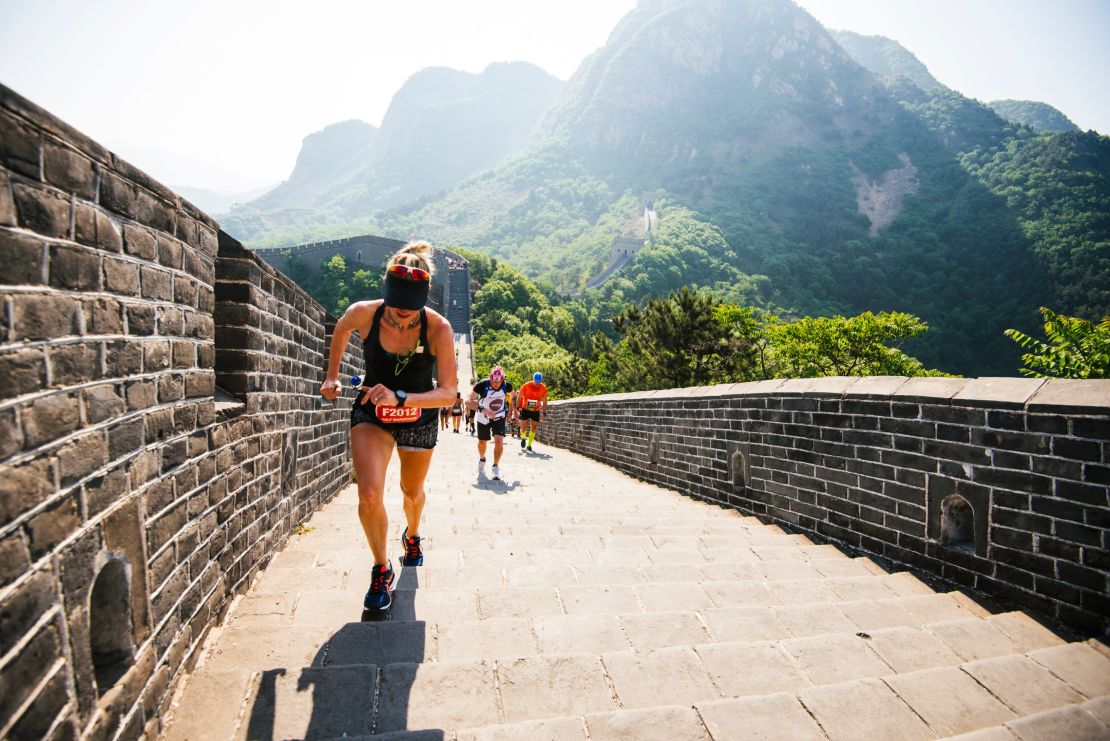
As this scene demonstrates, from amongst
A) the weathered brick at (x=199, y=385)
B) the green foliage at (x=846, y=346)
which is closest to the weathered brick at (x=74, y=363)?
the weathered brick at (x=199, y=385)

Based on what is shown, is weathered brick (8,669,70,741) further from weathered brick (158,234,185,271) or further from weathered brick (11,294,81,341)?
weathered brick (158,234,185,271)

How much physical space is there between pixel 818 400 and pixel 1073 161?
114m

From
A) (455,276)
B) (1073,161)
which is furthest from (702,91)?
(455,276)

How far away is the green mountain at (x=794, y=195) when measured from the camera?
252 ft

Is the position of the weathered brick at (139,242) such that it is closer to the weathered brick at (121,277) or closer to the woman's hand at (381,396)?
the weathered brick at (121,277)

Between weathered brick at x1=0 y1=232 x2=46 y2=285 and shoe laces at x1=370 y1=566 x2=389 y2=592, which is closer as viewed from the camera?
weathered brick at x1=0 y1=232 x2=46 y2=285

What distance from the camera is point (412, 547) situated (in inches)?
125

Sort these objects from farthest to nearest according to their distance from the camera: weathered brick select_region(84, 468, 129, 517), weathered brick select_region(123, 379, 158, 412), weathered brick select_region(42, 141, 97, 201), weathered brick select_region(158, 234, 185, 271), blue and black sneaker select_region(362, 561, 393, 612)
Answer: blue and black sneaker select_region(362, 561, 393, 612)
weathered brick select_region(158, 234, 185, 271)
weathered brick select_region(123, 379, 158, 412)
weathered brick select_region(84, 468, 129, 517)
weathered brick select_region(42, 141, 97, 201)

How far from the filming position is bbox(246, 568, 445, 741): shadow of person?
1707 mm

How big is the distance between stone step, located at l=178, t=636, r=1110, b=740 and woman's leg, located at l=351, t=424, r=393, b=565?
53cm

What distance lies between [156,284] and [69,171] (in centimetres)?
52

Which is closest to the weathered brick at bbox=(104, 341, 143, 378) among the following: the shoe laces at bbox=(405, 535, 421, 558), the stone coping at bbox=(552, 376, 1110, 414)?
the shoe laces at bbox=(405, 535, 421, 558)

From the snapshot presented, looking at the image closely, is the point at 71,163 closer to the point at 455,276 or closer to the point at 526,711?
the point at 526,711

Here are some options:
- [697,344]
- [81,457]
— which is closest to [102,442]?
[81,457]
